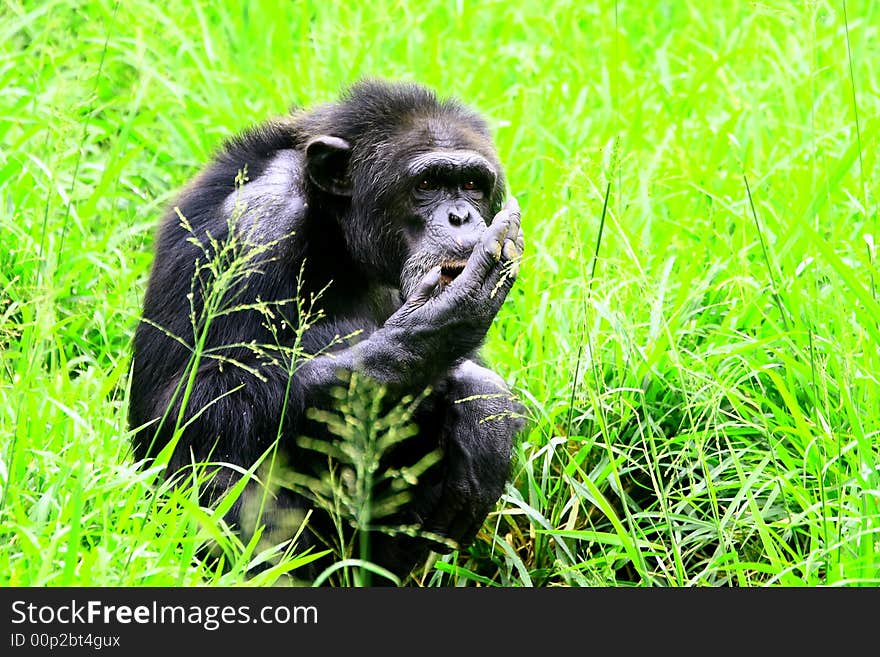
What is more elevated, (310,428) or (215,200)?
(215,200)

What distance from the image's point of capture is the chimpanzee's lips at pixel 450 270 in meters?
5.14

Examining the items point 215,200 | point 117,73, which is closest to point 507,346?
point 215,200

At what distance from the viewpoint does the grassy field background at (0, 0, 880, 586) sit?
15.1ft

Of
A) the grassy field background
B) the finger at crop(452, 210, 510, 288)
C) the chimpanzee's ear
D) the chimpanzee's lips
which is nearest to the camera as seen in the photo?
the grassy field background

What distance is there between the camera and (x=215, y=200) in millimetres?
5395

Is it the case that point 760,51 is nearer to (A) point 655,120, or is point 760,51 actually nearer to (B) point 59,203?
(A) point 655,120

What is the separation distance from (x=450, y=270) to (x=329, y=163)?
0.77 meters

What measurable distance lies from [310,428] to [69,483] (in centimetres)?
109

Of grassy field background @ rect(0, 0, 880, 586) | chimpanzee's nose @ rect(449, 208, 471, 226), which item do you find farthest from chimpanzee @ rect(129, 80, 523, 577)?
grassy field background @ rect(0, 0, 880, 586)

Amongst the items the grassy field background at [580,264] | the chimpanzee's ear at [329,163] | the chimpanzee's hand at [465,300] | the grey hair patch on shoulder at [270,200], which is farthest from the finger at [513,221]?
the grey hair patch on shoulder at [270,200]

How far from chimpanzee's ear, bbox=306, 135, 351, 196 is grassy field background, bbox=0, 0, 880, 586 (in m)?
0.99

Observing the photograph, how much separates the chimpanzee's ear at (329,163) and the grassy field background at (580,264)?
985 millimetres

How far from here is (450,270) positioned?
5.16 m

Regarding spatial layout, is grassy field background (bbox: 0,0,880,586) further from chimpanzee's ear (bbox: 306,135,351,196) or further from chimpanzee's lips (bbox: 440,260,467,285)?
chimpanzee's ear (bbox: 306,135,351,196)
